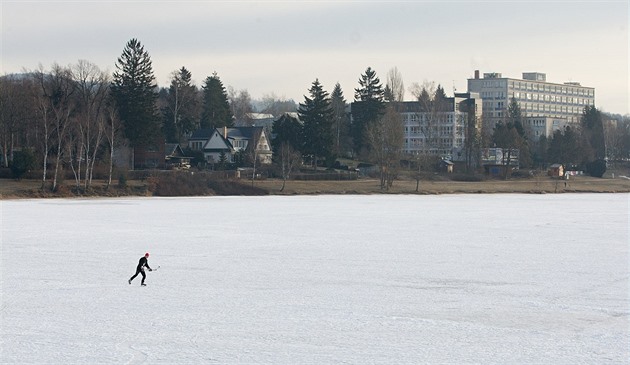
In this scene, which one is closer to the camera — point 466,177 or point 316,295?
point 316,295

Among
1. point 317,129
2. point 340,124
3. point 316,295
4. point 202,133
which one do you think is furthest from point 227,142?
point 316,295

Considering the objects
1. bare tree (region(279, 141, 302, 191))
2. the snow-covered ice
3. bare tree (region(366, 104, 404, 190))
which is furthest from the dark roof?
the snow-covered ice

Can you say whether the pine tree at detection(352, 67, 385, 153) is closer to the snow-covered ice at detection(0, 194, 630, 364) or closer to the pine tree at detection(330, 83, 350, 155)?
the pine tree at detection(330, 83, 350, 155)

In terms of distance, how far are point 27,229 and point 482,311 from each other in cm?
2179

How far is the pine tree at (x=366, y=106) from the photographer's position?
10831 centimetres

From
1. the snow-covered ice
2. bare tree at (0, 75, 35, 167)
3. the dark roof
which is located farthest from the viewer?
the dark roof

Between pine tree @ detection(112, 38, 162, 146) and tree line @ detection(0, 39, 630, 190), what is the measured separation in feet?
0.33

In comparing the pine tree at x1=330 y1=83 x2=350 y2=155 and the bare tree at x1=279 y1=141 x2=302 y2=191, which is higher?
the pine tree at x1=330 y1=83 x2=350 y2=155

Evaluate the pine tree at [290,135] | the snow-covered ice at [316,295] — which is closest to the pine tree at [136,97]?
the pine tree at [290,135]

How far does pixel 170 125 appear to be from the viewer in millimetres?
108000

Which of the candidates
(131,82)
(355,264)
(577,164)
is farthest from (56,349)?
(577,164)

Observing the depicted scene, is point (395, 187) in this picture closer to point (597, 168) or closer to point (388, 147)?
point (388, 147)

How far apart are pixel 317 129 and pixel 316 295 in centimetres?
7381

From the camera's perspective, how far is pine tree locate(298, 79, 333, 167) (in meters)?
91.3
